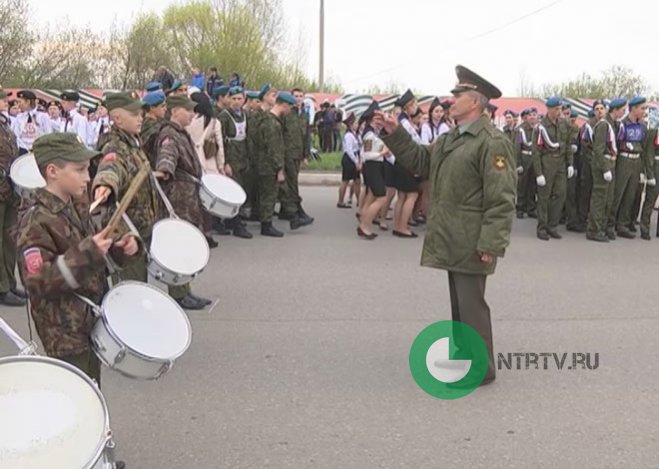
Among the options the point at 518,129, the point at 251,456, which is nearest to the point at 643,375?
the point at 251,456

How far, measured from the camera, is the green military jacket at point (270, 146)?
8.99 m

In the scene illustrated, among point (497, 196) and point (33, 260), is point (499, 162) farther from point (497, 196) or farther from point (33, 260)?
point (33, 260)

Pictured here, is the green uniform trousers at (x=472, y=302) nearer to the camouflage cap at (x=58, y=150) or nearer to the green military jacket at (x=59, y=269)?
the green military jacket at (x=59, y=269)

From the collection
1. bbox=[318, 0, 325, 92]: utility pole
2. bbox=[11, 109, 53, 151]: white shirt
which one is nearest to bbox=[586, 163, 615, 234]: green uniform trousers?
bbox=[11, 109, 53, 151]: white shirt

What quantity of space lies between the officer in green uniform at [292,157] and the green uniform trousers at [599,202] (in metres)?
4.00

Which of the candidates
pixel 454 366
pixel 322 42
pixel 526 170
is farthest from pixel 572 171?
pixel 322 42

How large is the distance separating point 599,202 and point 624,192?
48cm

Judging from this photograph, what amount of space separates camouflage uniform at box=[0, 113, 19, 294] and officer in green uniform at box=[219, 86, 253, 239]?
335 cm

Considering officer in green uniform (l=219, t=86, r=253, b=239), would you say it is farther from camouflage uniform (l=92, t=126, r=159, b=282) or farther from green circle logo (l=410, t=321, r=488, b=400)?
green circle logo (l=410, t=321, r=488, b=400)

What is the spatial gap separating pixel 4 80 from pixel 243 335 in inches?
870

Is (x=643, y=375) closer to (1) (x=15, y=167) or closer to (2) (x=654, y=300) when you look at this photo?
(2) (x=654, y=300)

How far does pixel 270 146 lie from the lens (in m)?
9.00

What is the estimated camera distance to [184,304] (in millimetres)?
6141

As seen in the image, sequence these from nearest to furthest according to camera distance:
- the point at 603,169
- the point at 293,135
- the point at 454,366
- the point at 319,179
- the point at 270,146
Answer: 1. the point at 454,366
2. the point at 270,146
3. the point at 603,169
4. the point at 293,135
5. the point at 319,179
